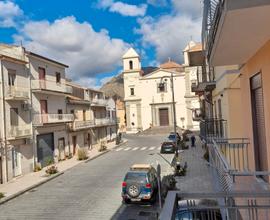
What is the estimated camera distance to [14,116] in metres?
24.6

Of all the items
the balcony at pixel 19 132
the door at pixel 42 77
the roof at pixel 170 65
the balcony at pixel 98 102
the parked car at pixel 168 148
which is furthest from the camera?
the roof at pixel 170 65

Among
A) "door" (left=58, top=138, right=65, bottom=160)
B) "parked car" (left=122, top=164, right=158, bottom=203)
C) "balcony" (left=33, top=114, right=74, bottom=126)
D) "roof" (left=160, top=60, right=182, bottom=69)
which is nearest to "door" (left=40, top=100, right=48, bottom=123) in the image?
"balcony" (left=33, top=114, right=74, bottom=126)

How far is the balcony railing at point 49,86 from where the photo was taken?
2756 centimetres

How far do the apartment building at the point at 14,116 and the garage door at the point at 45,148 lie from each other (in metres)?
1.67

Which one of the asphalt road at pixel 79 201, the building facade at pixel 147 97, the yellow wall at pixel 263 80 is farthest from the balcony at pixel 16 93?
the building facade at pixel 147 97

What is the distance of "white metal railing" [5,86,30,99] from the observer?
23.4 metres

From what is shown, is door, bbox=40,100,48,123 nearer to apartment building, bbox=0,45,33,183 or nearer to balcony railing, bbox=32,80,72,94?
balcony railing, bbox=32,80,72,94

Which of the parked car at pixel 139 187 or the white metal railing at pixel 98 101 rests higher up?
the white metal railing at pixel 98 101

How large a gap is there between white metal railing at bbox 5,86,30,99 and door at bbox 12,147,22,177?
13.4 feet

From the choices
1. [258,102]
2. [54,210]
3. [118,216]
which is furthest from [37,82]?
[258,102]

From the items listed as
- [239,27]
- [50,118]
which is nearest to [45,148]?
[50,118]

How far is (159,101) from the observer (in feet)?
200

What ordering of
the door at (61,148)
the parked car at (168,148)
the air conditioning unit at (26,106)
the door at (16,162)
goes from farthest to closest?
1. the parked car at (168,148)
2. the door at (61,148)
3. the air conditioning unit at (26,106)
4. the door at (16,162)

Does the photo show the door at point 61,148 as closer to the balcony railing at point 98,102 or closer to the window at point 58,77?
the window at point 58,77
